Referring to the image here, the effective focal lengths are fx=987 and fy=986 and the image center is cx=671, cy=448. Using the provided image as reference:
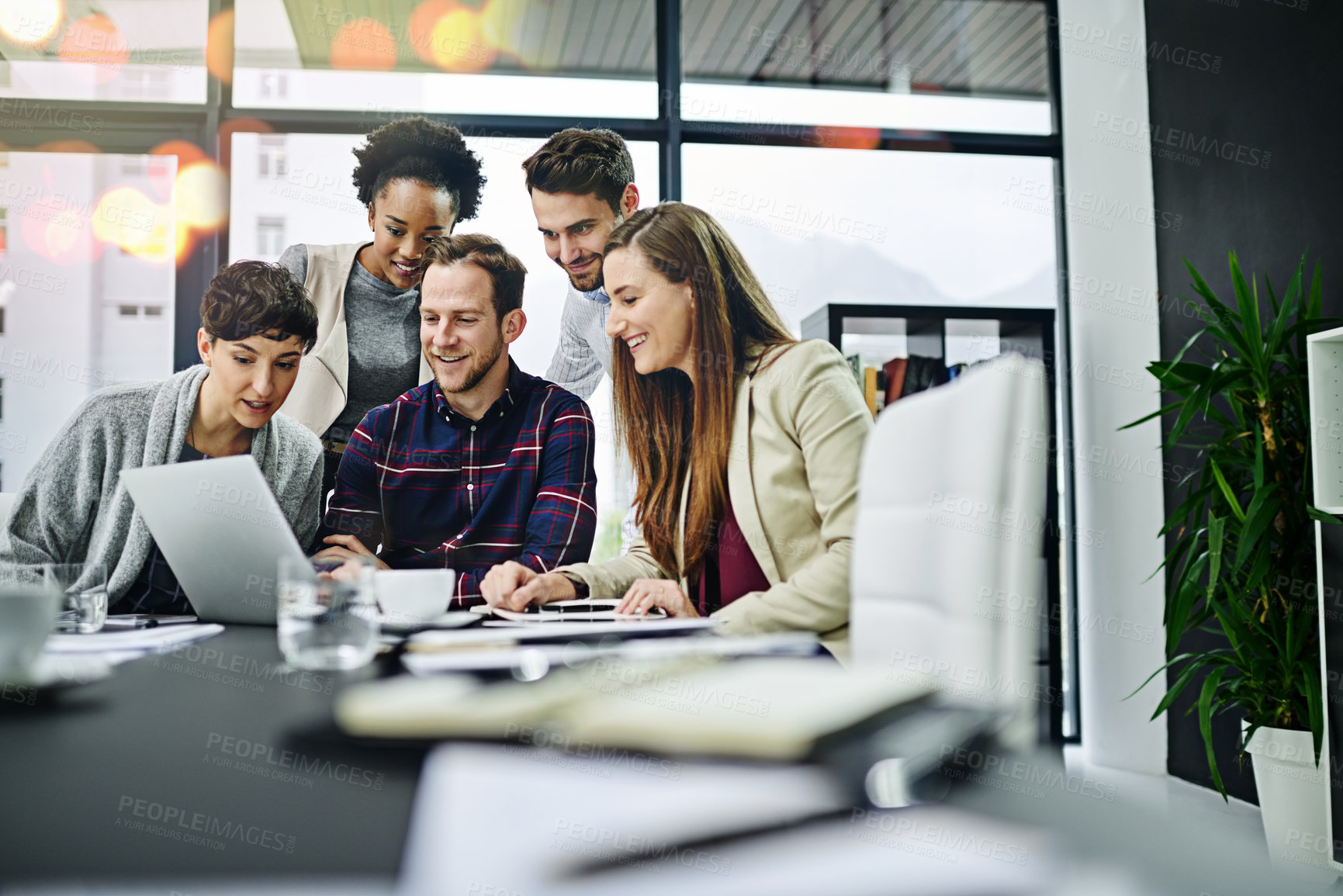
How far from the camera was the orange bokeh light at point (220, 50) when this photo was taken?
3344 mm

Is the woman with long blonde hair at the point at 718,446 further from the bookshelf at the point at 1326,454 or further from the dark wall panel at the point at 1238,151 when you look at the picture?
the dark wall panel at the point at 1238,151

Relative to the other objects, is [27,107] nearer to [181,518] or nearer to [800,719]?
[181,518]

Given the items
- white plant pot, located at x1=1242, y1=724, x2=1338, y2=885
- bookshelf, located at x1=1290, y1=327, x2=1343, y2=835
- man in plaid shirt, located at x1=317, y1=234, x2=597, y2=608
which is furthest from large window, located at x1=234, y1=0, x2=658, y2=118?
white plant pot, located at x1=1242, y1=724, x2=1338, y2=885

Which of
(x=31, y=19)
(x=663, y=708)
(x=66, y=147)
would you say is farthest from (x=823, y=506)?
(x=31, y=19)

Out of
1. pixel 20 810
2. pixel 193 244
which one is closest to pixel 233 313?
pixel 193 244

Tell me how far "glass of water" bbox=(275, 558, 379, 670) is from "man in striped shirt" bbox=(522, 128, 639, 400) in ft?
7.36

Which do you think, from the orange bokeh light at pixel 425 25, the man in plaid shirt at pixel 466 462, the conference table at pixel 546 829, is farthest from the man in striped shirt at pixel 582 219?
the conference table at pixel 546 829

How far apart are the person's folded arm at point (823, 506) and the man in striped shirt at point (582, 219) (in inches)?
34.9

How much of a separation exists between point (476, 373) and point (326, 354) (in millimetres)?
486

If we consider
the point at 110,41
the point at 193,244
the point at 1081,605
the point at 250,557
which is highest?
the point at 110,41

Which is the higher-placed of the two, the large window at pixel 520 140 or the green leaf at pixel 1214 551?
the large window at pixel 520 140

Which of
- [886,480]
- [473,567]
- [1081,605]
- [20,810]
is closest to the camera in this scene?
[20,810]

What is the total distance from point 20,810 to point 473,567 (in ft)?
8.54

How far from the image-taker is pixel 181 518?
155 cm
